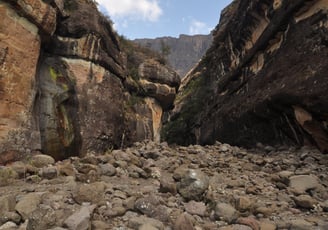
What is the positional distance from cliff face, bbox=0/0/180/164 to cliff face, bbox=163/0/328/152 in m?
6.17

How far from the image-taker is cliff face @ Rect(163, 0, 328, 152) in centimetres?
857

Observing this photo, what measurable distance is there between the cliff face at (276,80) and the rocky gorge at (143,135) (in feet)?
0.16

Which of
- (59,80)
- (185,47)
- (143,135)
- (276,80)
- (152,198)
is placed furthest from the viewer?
(185,47)

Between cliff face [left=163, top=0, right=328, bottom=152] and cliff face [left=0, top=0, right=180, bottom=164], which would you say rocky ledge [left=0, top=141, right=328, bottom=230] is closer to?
cliff face [left=163, top=0, right=328, bottom=152]

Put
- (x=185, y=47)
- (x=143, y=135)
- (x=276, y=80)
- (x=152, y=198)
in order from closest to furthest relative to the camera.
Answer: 1. (x=152, y=198)
2. (x=276, y=80)
3. (x=143, y=135)
4. (x=185, y=47)

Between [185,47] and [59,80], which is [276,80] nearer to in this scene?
[59,80]

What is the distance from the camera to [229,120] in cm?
1444

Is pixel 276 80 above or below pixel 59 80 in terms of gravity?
above

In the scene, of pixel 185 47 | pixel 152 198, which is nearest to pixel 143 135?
pixel 152 198

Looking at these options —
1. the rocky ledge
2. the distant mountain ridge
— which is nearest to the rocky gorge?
the rocky ledge

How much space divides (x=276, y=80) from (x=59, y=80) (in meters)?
8.65

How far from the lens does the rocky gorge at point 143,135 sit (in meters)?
4.31

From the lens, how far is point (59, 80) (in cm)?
1119

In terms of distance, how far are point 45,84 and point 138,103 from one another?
30.5 feet
